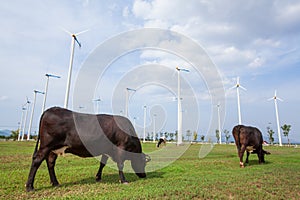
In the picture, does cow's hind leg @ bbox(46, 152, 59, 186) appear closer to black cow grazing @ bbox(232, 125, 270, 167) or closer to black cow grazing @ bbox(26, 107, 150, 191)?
black cow grazing @ bbox(26, 107, 150, 191)

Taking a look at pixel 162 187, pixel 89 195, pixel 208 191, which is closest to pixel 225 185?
pixel 208 191

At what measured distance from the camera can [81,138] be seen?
27.1 feet

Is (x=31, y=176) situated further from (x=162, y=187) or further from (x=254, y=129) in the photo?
(x=254, y=129)

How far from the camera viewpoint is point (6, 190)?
739 cm

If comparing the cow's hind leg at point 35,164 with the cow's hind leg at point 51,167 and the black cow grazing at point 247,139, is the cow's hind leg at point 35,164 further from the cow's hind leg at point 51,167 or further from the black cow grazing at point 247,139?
the black cow grazing at point 247,139

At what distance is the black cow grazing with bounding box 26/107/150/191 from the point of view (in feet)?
26.1

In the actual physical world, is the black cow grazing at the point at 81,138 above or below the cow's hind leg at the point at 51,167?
above

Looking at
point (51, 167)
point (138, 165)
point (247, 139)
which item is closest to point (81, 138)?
point (51, 167)

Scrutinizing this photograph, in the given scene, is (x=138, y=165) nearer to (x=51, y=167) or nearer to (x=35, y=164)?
(x=51, y=167)

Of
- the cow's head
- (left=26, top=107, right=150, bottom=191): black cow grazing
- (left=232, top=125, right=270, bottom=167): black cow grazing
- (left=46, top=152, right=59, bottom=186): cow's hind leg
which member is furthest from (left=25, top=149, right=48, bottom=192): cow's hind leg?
(left=232, top=125, right=270, bottom=167): black cow grazing

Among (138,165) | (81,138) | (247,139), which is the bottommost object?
(138,165)

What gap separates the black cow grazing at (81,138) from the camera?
7953 mm

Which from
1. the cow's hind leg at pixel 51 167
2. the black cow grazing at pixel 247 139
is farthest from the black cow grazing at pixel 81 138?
the black cow grazing at pixel 247 139

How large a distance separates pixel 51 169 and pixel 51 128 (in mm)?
1562
